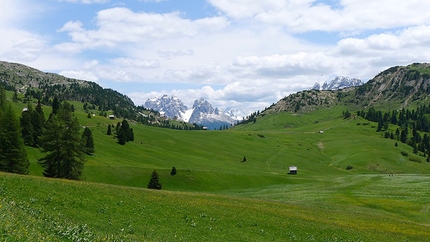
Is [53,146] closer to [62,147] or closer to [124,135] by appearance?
[62,147]

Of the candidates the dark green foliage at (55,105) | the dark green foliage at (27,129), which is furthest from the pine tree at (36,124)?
the dark green foliage at (55,105)

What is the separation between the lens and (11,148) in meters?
72.8

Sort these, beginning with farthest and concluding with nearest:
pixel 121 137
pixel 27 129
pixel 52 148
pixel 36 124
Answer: pixel 121 137 → pixel 36 124 → pixel 27 129 → pixel 52 148

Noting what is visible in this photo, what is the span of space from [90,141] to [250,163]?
80255 millimetres

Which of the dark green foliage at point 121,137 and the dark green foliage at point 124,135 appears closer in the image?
the dark green foliage at point 121,137

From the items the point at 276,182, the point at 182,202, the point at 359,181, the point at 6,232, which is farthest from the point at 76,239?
the point at 359,181

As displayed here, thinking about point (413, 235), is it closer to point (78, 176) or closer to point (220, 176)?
point (78, 176)

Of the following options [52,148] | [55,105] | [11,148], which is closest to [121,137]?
[55,105]

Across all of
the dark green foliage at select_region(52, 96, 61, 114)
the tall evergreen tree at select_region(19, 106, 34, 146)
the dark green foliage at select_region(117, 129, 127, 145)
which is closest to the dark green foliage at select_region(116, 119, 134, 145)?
the dark green foliage at select_region(117, 129, 127, 145)

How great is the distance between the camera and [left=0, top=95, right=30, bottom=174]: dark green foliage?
71.7m

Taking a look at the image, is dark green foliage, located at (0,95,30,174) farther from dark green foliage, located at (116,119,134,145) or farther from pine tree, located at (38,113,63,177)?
dark green foliage, located at (116,119,134,145)

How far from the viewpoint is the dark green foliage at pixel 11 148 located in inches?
2823

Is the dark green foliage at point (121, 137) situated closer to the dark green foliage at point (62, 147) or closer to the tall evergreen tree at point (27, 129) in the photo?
the tall evergreen tree at point (27, 129)

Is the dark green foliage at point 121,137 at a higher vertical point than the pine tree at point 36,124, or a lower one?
lower
